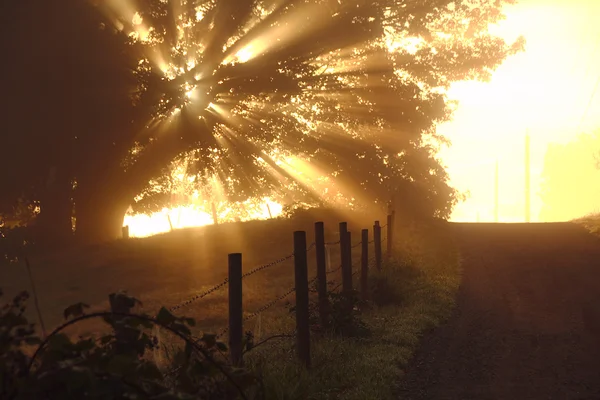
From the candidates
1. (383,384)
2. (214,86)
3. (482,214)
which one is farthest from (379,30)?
(482,214)

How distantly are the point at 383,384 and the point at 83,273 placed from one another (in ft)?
65.4

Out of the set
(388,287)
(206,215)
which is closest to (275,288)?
(388,287)

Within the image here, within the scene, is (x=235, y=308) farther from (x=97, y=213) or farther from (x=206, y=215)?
(x=206, y=215)

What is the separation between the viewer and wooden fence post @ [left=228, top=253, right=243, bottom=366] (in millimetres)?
6953

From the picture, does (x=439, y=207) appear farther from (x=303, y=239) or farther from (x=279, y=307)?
(x=303, y=239)

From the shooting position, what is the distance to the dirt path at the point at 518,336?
318 inches

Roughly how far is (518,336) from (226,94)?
18.7 m

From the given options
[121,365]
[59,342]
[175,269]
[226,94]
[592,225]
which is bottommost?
[175,269]

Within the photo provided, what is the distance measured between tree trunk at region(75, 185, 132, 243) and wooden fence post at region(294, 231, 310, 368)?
22603mm

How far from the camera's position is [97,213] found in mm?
30641

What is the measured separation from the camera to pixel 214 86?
1054 inches

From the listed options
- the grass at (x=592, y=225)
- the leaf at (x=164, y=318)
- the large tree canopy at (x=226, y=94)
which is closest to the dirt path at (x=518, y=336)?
the grass at (x=592, y=225)

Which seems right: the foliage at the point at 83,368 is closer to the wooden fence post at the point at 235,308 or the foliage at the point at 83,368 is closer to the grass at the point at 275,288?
the grass at the point at 275,288

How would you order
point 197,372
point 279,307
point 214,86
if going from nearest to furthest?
point 197,372, point 279,307, point 214,86
